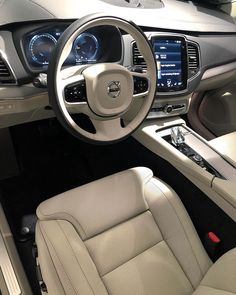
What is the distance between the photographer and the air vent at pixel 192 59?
1510mm

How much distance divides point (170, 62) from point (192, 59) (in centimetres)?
17

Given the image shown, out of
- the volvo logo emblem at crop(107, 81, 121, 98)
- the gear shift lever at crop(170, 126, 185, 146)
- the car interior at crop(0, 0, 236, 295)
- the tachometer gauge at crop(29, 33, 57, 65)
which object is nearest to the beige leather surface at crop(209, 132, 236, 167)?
the car interior at crop(0, 0, 236, 295)

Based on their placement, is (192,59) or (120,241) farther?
(192,59)

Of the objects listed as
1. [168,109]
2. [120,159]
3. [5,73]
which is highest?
[5,73]

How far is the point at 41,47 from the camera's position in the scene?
3.80 ft

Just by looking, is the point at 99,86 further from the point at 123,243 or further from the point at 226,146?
the point at 226,146

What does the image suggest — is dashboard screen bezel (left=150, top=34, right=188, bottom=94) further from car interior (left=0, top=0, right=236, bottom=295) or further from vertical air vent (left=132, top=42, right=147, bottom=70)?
vertical air vent (left=132, top=42, right=147, bottom=70)

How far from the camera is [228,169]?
1228mm

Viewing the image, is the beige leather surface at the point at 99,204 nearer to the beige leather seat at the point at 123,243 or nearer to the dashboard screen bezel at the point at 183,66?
the beige leather seat at the point at 123,243

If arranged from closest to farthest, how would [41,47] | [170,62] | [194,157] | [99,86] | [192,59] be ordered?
1. [99,86]
2. [41,47]
3. [194,157]
4. [170,62]
5. [192,59]

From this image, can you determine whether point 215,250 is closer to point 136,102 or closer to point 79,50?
point 136,102

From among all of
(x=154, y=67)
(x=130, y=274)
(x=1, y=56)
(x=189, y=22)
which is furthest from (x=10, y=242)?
(x=189, y=22)

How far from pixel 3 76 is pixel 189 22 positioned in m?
0.92

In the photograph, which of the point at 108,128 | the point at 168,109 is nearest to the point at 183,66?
the point at 168,109
